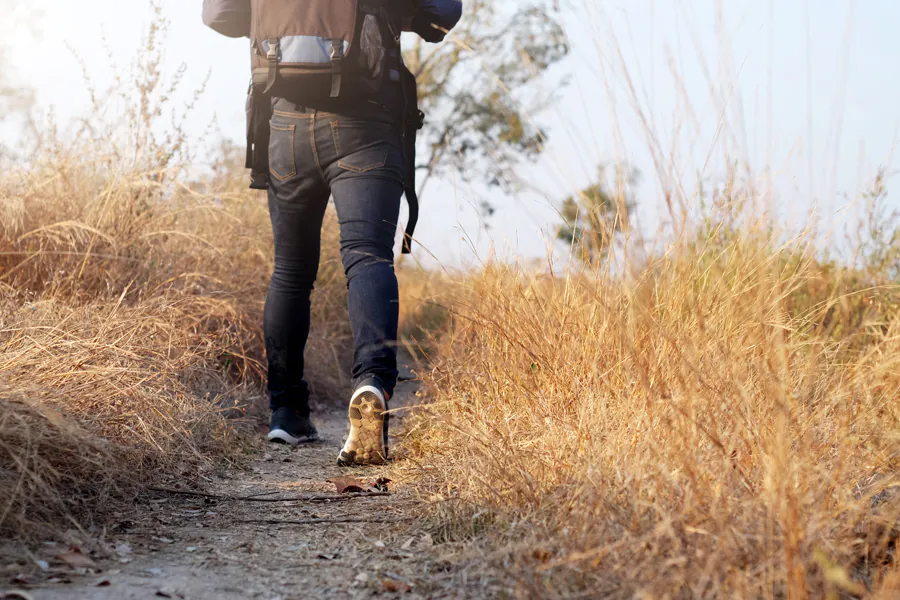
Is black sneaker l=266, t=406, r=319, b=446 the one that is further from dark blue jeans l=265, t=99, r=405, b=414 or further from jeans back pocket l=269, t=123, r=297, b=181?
jeans back pocket l=269, t=123, r=297, b=181

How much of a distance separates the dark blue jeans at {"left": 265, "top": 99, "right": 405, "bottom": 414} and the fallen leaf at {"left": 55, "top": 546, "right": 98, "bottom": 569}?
1009mm

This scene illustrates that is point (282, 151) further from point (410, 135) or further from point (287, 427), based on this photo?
point (287, 427)

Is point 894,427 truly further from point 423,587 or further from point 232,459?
point 232,459

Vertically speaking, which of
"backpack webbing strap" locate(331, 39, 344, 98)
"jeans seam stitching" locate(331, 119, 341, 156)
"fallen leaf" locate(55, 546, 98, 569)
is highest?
"backpack webbing strap" locate(331, 39, 344, 98)

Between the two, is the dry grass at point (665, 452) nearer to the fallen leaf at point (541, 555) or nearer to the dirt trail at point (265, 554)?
the fallen leaf at point (541, 555)

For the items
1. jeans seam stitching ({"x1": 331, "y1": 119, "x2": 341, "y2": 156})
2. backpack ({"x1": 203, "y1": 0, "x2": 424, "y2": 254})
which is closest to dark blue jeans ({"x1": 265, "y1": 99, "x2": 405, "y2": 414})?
jeans seam stitching ({"x1": 331, "y1": 119, "x2": 341, "y2": 156})

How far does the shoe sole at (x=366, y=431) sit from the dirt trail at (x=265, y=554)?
178mm

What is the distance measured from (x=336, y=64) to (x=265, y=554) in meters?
1.47

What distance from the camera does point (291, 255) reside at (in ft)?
8.78

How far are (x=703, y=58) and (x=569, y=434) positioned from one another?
95cm

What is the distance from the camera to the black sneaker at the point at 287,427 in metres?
2.81

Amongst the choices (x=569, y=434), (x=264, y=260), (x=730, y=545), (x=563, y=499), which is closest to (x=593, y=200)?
(x=569, y=434)

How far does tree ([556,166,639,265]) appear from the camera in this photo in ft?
6.21

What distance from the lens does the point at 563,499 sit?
149 centimetres
